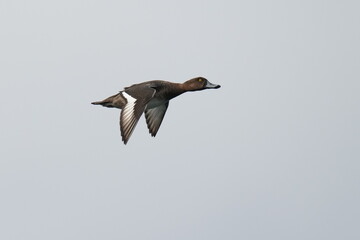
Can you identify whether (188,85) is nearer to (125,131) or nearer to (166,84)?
(166,84)

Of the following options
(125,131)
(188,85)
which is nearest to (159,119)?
(188,85)

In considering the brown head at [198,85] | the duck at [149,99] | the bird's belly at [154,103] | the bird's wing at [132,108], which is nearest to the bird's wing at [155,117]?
the duck at [149,99]

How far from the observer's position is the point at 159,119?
1810 inches

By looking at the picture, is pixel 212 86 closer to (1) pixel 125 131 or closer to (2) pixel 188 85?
(2) pixel 188 85

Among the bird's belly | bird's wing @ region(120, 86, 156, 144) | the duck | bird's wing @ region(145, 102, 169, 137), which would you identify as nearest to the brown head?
the duck

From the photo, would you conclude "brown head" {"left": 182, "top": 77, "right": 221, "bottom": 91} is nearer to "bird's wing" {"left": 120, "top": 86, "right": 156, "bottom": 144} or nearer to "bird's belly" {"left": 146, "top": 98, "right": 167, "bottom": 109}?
"bird's belly" {"left": 146, "top": 98, "right": 167, "bottom": 109}

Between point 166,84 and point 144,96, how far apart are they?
5.40 ft

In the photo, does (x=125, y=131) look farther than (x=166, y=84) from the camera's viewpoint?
No

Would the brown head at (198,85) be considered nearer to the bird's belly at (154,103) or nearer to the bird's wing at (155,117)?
the bird's belly at (154,103)

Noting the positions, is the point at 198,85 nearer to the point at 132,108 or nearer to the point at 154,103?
the point at 154,103

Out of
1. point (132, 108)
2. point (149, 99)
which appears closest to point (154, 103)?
point (149, 99)

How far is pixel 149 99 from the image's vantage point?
42.8 m

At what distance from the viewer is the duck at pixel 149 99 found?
41.7m

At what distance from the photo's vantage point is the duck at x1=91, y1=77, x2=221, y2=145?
137 feet
